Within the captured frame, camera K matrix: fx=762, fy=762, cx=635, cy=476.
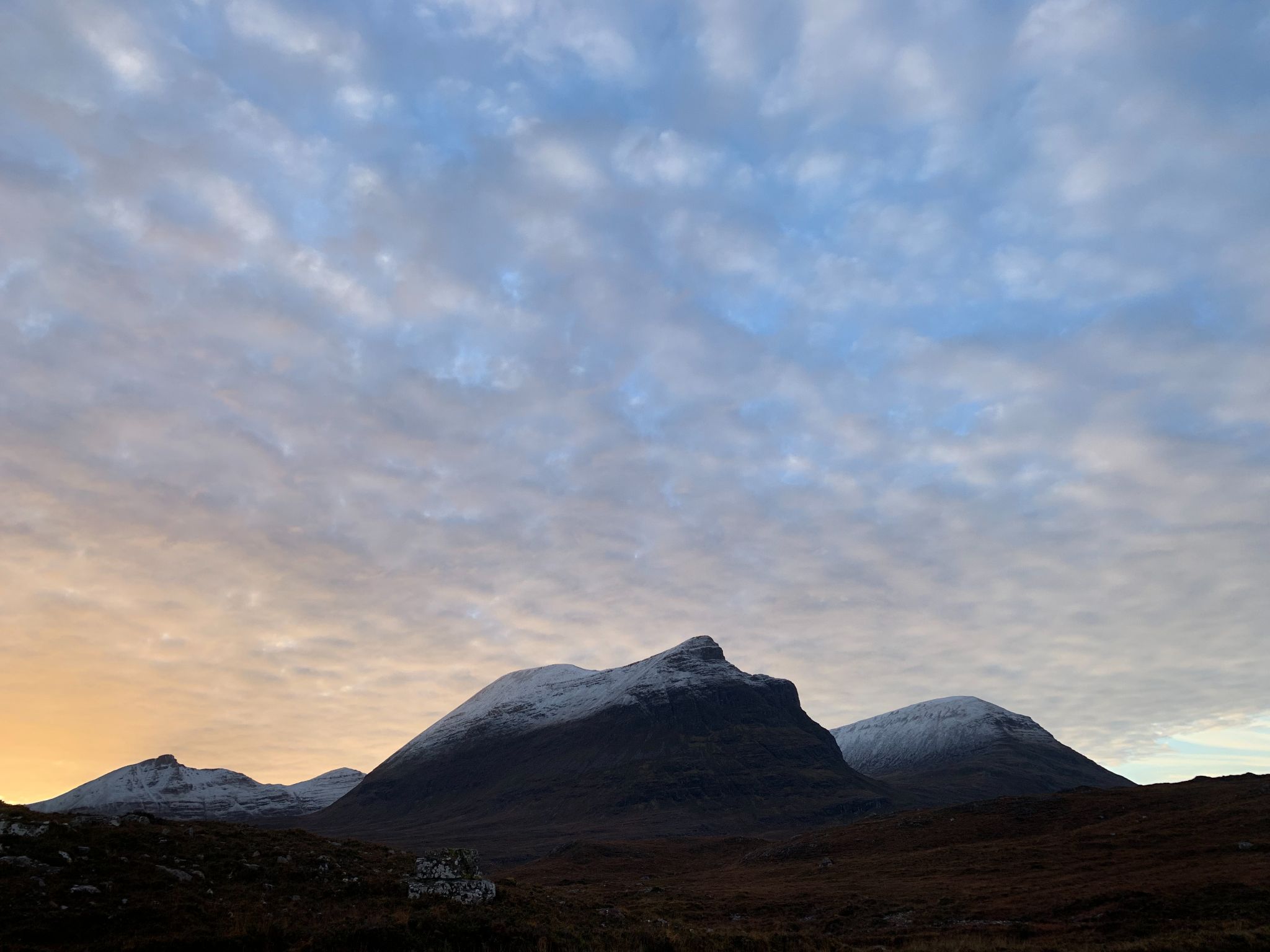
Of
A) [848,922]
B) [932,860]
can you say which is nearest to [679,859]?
[932,860]

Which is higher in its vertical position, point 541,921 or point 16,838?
point 16,838

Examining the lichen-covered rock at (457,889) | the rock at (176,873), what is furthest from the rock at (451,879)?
the rock at (176,873)

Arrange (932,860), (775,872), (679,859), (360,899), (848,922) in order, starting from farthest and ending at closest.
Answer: (679,859) < (775,872) < (932,860) < (848,922) < (360,899)

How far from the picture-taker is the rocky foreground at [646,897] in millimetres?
21281

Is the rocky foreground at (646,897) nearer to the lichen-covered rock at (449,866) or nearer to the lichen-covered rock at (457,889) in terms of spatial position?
the lichen-covered rock at (457,889)

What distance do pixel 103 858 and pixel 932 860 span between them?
5901 cm

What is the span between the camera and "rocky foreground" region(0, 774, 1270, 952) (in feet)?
69.8

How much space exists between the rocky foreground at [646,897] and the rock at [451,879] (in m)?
0.59

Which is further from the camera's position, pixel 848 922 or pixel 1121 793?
pixel 1121 793

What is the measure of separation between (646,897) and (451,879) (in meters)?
26.9

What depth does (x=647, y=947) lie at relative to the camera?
21906 mm

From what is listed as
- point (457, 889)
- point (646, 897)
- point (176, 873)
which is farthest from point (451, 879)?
point (646, 897)

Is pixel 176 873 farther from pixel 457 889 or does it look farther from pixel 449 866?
pixel 457 889

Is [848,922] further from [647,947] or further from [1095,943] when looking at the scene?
[647,947]
